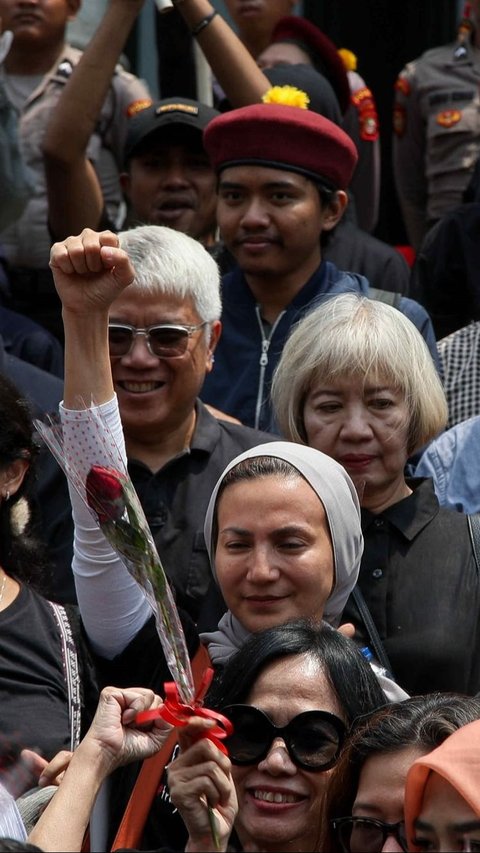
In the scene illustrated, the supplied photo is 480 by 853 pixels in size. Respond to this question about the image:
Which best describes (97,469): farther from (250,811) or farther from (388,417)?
(388,417)

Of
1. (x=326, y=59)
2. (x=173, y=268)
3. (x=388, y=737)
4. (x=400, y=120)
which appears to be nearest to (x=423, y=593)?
(x=388, y=737)

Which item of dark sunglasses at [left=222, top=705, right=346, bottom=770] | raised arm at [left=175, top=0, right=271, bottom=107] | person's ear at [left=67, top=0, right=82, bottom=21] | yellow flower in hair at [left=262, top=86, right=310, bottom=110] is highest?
person's ear at [left=67, top=0, right=82, bottom=21]

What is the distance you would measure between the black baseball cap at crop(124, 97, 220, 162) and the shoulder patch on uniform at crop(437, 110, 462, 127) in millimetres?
1237

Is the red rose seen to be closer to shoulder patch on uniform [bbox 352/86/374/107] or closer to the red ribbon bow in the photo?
the red ribbon bow

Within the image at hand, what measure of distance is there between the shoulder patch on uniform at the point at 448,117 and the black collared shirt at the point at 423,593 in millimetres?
2841

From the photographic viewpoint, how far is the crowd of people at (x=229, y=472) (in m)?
2.95

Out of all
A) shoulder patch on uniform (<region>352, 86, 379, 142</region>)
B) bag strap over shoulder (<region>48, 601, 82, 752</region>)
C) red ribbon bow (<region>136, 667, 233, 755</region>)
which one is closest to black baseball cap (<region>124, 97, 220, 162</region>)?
shoulder patch on uniform (<region>352, 86, 379, 142</region>)

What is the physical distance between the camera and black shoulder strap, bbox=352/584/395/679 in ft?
12.0

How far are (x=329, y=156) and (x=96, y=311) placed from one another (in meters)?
1.66

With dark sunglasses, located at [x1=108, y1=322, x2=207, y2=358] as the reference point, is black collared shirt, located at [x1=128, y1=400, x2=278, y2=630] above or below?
below

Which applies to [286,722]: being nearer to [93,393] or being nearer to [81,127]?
[93,393]

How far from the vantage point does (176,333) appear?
4.21m

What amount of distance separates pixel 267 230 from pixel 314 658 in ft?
6.36

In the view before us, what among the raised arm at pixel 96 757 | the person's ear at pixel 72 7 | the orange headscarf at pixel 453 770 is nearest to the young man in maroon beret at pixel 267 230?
the person's ear at pixel 72 7
